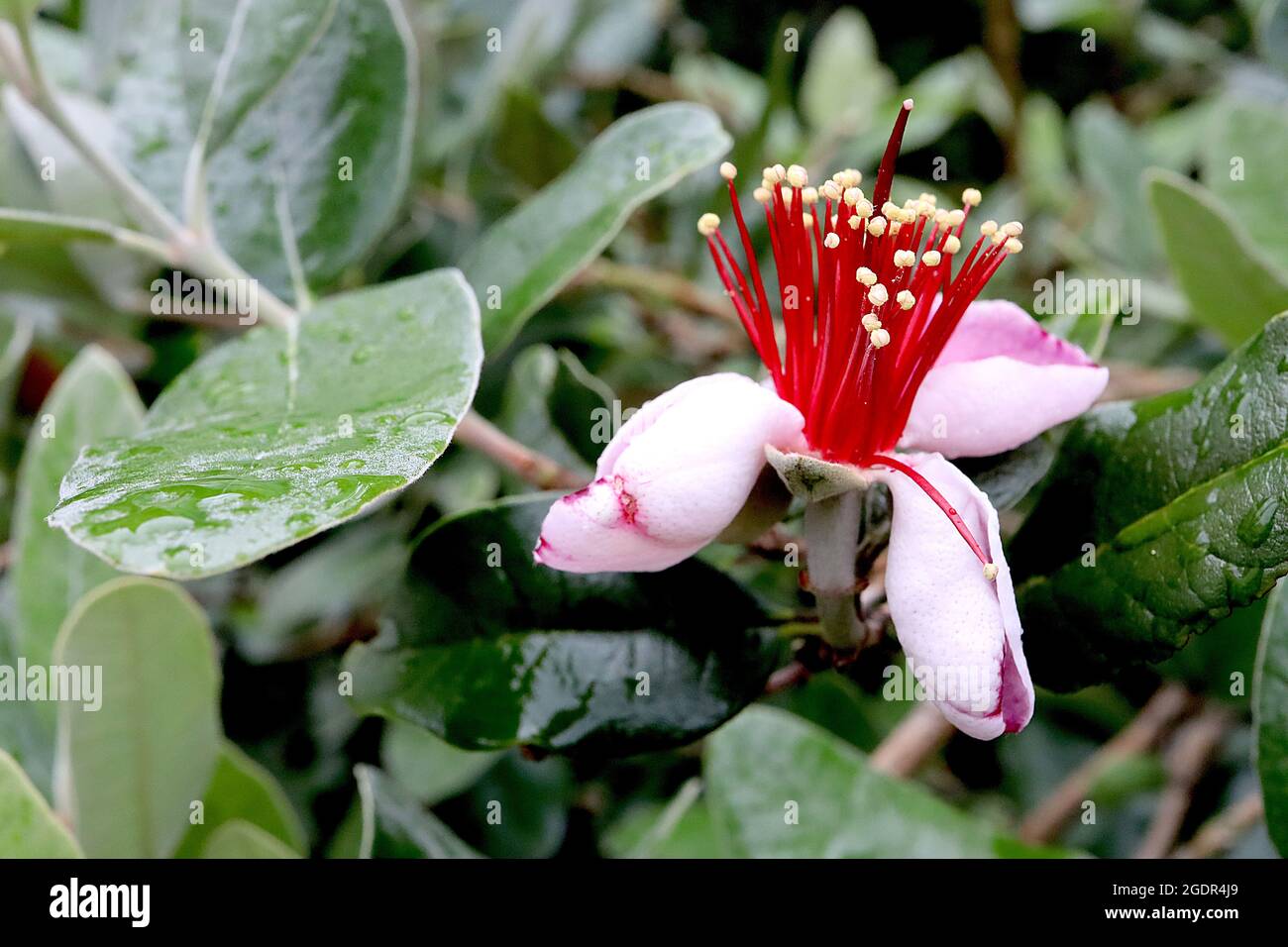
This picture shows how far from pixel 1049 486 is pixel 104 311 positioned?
117 cm

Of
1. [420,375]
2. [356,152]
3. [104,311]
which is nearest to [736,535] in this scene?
[420,375]

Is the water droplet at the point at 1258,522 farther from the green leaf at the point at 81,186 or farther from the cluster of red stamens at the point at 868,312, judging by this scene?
the green leaf at the point at 81,186

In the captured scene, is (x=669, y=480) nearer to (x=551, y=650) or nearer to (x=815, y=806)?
(x=551, y=650)

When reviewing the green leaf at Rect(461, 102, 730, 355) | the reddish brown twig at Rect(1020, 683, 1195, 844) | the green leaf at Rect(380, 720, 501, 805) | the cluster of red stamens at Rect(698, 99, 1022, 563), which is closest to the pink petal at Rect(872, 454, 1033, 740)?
the cluster of red stamens at Rect(698, 99, 1022, 563)

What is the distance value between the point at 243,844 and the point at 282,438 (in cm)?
52

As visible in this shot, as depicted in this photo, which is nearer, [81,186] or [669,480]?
[669,480]

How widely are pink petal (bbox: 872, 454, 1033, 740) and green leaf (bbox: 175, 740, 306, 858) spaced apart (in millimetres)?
742

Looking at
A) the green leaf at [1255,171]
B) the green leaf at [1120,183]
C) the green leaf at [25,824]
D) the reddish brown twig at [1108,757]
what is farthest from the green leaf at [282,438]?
the green leaf at [1120,183]

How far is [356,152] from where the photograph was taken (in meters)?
1.05

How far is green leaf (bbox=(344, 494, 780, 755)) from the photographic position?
775mm

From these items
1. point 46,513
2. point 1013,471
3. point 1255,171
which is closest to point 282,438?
point 1013,471

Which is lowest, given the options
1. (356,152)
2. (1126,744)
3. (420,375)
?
(1126,744)

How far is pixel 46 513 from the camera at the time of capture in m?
1.11
